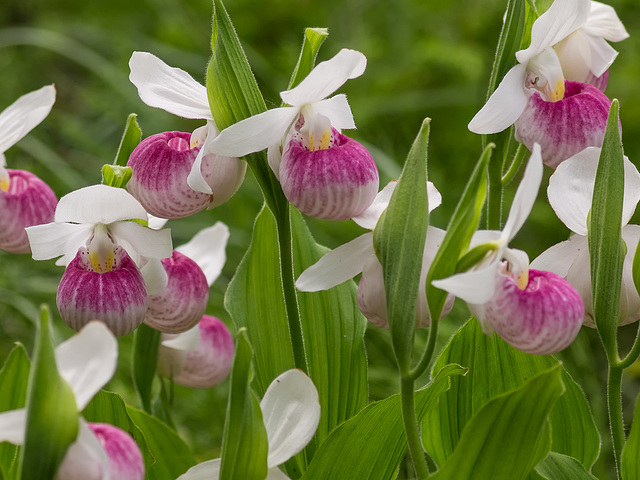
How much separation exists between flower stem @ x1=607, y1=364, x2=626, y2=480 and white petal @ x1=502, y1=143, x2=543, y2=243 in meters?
0.20

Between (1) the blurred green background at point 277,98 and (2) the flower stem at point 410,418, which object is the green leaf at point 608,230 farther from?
(1) the blurred green background at point 277,98

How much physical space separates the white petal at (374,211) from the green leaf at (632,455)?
0.87ft

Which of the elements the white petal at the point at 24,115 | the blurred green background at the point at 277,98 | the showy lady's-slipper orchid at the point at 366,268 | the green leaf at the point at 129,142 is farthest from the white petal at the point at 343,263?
the blurred green background at the point at 277,98

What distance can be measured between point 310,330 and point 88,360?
402 mm

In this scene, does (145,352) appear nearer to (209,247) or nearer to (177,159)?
(209,247)

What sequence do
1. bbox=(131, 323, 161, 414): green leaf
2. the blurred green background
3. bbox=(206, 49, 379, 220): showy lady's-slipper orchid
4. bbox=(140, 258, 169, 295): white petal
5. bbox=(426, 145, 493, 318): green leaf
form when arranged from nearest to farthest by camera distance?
bbox=(426, 145, 493, 318): green leaf, bbox=(206, 49, 379, 220): showy lady's-slipper orchid, bbox=(140, 258, 169, 295): white petal, bbox=(131, 323, 161, 414): green leaf, the blurred green background

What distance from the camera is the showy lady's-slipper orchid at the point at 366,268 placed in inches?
25.0

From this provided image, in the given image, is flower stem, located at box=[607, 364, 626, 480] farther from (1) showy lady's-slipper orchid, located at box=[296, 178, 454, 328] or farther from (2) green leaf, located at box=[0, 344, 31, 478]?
(2) green leaf, located at box=[0, 344, 31, 478]

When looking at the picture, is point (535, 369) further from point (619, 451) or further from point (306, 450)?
point (306, 450)

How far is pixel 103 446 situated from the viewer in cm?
46

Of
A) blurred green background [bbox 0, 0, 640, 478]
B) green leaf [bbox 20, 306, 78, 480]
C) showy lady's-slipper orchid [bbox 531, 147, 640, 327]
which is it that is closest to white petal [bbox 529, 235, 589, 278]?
showy lady's-slipper orchid [bbox 531, 147, 640, 327]

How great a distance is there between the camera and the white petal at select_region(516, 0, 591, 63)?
0.67 m

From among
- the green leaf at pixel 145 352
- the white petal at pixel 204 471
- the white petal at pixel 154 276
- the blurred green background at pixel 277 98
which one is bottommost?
the blurred green background at pixel 277 98

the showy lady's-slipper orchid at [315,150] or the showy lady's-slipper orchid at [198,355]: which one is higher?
the showy lady's-slipper orchid at [315,150]
